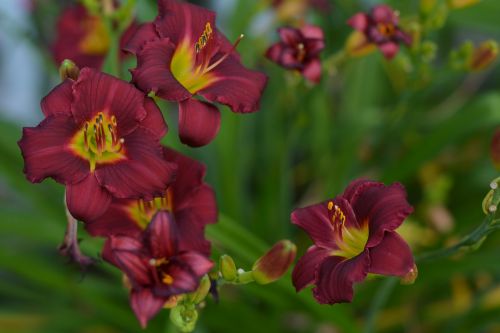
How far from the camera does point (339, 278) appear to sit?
0.49 meters

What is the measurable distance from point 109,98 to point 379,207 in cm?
21

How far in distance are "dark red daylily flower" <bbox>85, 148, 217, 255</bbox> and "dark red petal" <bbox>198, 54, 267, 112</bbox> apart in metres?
0.06

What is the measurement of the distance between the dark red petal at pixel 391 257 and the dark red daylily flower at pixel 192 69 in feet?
0.48

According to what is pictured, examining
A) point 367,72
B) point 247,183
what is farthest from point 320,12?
point 247,183

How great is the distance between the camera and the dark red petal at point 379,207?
0.50 m

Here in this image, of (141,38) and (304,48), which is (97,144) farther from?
(304,48)

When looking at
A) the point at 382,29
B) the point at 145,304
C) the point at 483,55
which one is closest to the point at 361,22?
the point at 382,29

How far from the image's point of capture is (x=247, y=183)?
1249 millimetres

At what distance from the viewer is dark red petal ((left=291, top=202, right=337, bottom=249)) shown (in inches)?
21.1

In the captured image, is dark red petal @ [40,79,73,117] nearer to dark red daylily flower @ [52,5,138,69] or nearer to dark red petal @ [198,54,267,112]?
dark red petal @ [198,54,267,112]

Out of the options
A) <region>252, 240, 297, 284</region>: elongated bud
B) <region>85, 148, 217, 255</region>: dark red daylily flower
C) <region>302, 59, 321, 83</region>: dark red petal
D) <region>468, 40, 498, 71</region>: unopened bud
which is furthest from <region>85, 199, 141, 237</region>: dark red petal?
<region>468, 40, 498, 71</region>: unopened bud

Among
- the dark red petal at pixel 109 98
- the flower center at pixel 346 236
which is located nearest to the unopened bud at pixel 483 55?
the flower center at pixel 346 236

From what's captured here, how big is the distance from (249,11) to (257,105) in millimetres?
478

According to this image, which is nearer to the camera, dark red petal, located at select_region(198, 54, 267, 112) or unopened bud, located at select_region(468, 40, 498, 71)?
dark red petal, located at select_region(198, 54, 267, 112)
